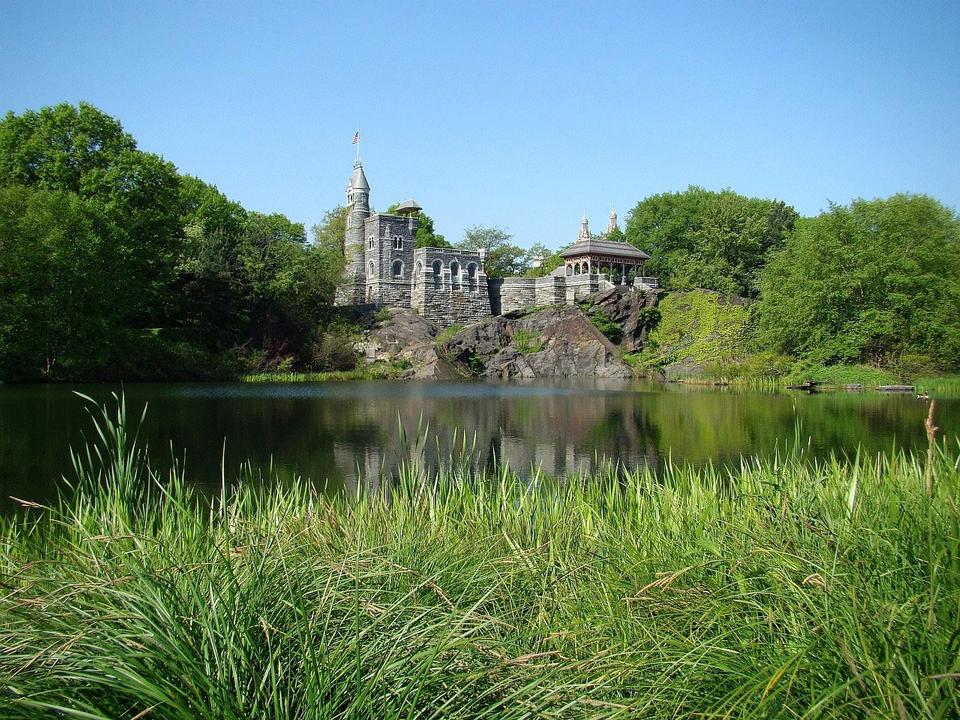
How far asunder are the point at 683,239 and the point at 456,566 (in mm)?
55970

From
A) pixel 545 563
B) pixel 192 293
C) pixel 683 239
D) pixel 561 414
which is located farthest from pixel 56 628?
pixel 683 239

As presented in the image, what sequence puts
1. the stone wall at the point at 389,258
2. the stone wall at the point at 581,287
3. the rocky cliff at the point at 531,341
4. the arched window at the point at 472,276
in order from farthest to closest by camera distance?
the arched window at the point at 472,276 < the stone wall at the point at 581,287 < the stone wall at the point at 389,258 < the rocky cliff at the point at 531,341

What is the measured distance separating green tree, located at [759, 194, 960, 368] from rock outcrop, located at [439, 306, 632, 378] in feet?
35.1

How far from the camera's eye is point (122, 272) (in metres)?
30.2

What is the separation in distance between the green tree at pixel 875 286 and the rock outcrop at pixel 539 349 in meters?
10.7

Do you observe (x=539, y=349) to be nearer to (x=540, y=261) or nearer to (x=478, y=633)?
(x=540, y=261)

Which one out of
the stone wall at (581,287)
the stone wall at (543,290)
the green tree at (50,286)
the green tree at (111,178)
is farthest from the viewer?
the stone wall at (543,290)

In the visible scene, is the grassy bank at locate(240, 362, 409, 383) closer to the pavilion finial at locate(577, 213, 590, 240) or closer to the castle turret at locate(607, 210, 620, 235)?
the pavilion finial at locate(577, 213, 590, 240)

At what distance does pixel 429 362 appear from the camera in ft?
137

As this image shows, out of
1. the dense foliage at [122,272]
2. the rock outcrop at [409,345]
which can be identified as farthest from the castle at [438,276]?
the dense foliage at [122,272]

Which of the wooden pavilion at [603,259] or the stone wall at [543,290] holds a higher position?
the wooden pavilion at [603,259]

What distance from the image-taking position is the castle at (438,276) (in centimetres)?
4744

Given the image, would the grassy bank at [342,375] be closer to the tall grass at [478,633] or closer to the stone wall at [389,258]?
the stone wall at [389,258]

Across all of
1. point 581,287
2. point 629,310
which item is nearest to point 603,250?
point 581,287
